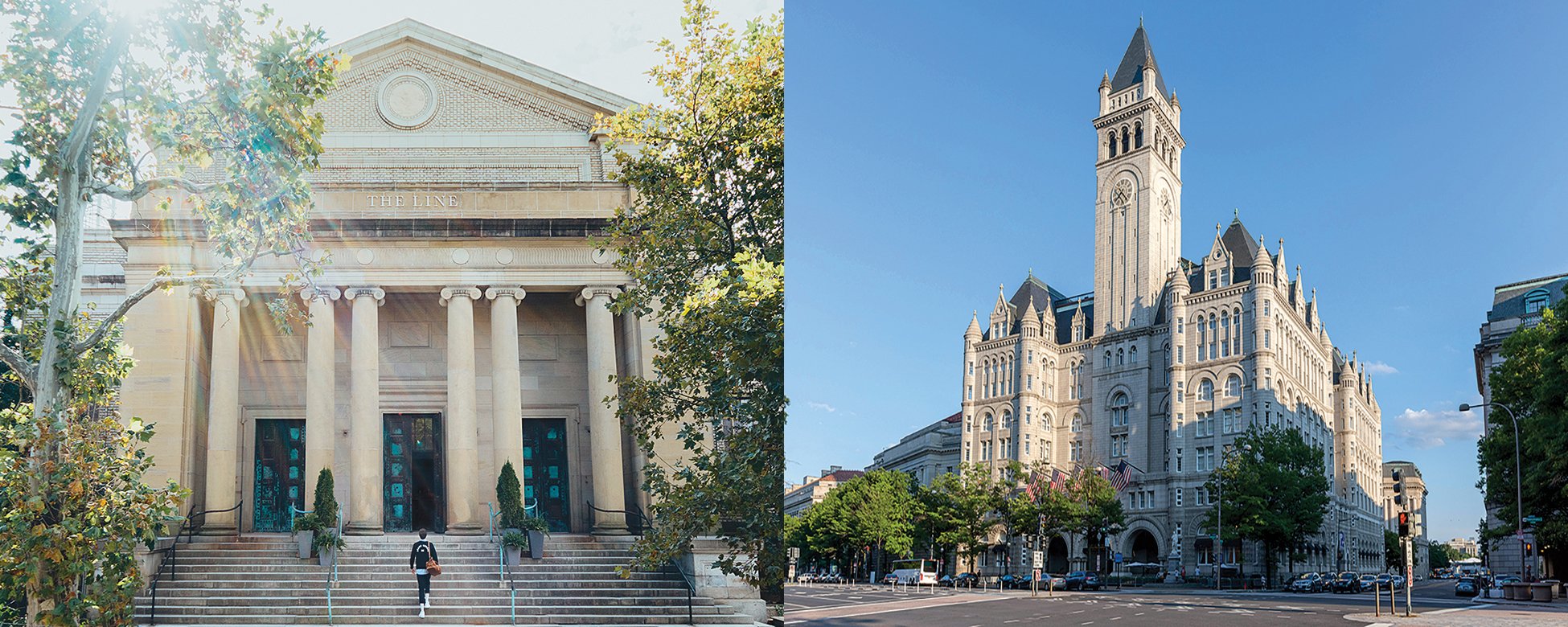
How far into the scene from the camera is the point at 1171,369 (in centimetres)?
3859

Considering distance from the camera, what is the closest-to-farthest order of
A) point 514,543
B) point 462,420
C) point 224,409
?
point 224,409
point 514,543
point 462,420

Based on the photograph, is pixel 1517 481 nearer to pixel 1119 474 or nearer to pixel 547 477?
pixel 1119 474

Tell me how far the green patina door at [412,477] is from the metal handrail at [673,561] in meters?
1.01

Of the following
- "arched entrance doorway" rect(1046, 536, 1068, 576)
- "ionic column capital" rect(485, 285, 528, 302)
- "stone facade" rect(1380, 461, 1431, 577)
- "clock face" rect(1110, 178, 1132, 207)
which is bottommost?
"arched entrance doorway" rect(1046, 536, 1068, 576)

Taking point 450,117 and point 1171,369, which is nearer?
point 450,117

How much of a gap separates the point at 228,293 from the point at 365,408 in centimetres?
112

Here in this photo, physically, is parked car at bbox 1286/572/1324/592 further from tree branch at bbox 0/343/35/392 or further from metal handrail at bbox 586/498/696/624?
tree branch at bbox 0/343/35/392

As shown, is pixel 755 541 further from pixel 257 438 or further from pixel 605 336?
pixel 257 438

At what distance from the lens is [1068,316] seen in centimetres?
3578

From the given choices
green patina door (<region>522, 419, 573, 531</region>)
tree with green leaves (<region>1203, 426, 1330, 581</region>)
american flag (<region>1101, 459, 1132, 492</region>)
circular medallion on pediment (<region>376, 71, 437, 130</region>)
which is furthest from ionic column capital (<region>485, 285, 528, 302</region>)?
american flag (<region>1101, 459, 1132, 492</region>)

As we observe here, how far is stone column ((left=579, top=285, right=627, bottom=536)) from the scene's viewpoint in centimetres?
716

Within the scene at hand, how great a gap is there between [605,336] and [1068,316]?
1197 inches

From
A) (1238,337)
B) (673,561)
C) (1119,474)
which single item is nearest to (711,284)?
(673,561)

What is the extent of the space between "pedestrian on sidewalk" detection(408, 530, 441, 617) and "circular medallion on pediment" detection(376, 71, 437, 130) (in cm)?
287
